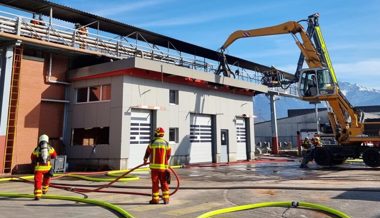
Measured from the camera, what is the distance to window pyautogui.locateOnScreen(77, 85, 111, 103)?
19359 millimetres

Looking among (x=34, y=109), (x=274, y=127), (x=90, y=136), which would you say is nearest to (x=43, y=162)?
(x=34, y=109)

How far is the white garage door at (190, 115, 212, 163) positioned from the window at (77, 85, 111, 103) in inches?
232

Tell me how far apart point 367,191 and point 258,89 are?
1857 centimetres

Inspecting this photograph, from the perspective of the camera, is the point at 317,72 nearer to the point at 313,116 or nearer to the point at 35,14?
the point at 35,14

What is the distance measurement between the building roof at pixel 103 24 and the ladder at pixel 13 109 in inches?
157

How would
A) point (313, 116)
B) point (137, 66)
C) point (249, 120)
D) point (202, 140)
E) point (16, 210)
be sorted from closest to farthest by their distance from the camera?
point (16, 210), point (137, 66), point (202, 140), point (249, 120), point (313, 116)

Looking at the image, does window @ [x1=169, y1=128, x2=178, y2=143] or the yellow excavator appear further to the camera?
window @ [x1=169, y1=128, x2=178, y2=143]

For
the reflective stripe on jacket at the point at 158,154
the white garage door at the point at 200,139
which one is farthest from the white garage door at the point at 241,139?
the reflective stripe on jacket at the point at 158,154

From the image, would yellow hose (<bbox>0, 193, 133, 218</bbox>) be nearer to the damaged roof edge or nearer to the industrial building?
the industrial building

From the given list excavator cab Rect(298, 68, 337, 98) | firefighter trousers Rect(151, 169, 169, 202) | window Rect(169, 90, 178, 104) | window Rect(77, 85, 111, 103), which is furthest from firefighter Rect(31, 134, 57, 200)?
excavator cab Rect(298, 68, 337, 98)

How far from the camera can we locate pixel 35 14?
20.8 metres

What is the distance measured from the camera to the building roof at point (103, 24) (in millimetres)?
20000

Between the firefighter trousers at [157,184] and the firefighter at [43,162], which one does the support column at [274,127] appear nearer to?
the firefighter trousers at [157,184]

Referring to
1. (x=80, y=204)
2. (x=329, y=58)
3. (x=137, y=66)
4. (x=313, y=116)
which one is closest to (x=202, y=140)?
(x=137, y=66)
